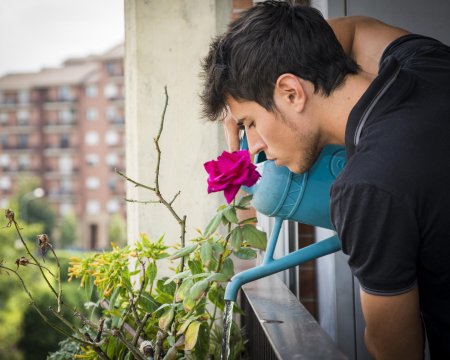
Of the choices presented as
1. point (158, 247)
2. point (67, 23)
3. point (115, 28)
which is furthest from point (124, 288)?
point (67, 23)

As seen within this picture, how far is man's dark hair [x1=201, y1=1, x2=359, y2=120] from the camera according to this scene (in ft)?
3.91

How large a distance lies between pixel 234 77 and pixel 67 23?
61669mm

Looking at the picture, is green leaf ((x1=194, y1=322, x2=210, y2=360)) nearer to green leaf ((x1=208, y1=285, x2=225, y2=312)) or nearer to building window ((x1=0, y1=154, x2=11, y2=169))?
green leaf ((x1=208, y1=285, x2=225, y2=312))

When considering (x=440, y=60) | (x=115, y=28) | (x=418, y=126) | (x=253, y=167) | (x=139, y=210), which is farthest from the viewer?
(x=115, y=28)

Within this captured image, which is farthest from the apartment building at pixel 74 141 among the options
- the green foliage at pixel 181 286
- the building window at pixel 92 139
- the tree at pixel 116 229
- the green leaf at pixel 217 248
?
the green leaf at pixel 217 248

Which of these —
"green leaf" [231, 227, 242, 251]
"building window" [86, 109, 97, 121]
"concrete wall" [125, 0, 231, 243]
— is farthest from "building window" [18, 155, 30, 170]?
"green leaf" [231, 227, 242, 251]

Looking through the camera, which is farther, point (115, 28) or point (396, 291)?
point (115, 28)

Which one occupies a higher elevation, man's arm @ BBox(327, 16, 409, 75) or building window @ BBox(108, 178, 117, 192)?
man's arm @ BBox(327, 16, 409, 75)

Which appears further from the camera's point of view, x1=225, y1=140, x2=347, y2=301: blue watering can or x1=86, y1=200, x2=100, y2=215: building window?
x1=86, y1=200, x2=100, y2=215: building window

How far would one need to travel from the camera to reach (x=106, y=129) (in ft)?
195

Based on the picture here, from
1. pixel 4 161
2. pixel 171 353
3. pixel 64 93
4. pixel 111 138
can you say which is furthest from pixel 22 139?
pixel 171 353

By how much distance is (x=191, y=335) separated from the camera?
66.4 inches

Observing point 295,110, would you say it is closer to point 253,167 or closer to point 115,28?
point 253,167

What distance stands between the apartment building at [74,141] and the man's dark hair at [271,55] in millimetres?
57488
